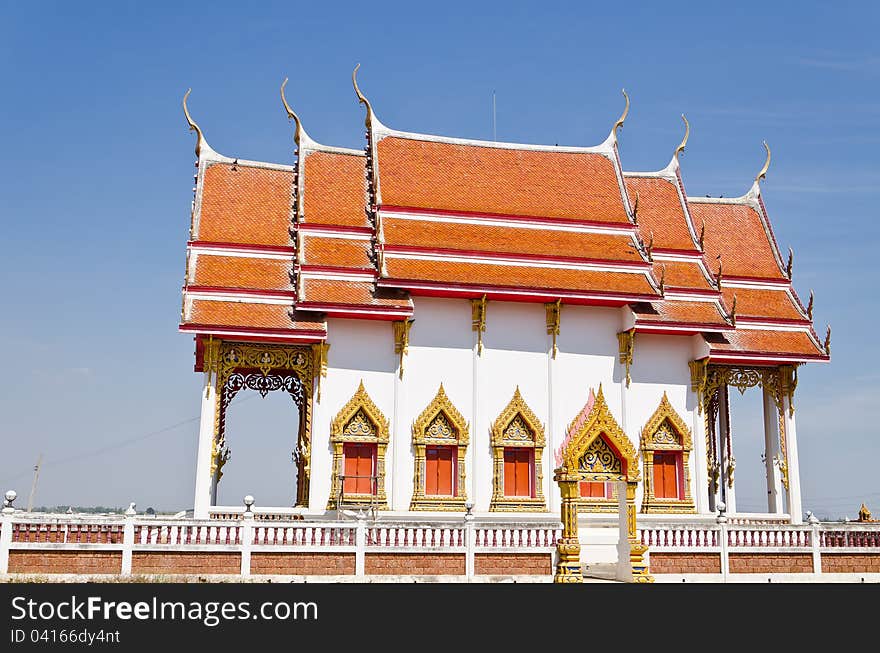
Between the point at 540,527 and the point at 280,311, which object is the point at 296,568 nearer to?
the point at 540,527

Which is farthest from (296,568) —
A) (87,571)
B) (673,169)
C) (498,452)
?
(673,169)

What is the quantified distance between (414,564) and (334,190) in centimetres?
1009

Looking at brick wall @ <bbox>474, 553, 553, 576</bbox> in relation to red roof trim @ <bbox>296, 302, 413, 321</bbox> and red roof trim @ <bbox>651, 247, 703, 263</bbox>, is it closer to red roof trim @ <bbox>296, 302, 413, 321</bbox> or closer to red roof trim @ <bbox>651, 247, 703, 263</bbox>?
red roof trim @ <bbox>296, 302, 413, 321</bbox>

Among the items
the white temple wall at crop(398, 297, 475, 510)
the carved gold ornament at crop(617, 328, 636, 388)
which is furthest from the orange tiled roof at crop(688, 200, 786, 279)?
the white temple wall at crop(398, 297, 475, 510)

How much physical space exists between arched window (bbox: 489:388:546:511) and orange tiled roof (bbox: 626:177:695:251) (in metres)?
6.14

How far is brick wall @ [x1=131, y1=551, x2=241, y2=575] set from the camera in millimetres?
16141

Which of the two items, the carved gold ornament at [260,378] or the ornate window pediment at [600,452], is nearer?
the ornate window pediment at [600,452]

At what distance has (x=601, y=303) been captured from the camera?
22.2m

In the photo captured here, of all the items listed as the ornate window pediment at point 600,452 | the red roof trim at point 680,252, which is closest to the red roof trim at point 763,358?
the red roof trim at point 680,252

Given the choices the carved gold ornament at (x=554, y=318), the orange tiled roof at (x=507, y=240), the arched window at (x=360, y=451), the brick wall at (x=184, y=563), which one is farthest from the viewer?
the orange tiled roof at (x=507, y=240)

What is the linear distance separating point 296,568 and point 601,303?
937 centimetres

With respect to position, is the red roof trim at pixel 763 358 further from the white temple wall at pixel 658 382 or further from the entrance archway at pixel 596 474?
the entrance archway at pixel 596 474

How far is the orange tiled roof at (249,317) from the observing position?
20.1 meters

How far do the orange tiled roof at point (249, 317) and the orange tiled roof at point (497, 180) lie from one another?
3.90 m
